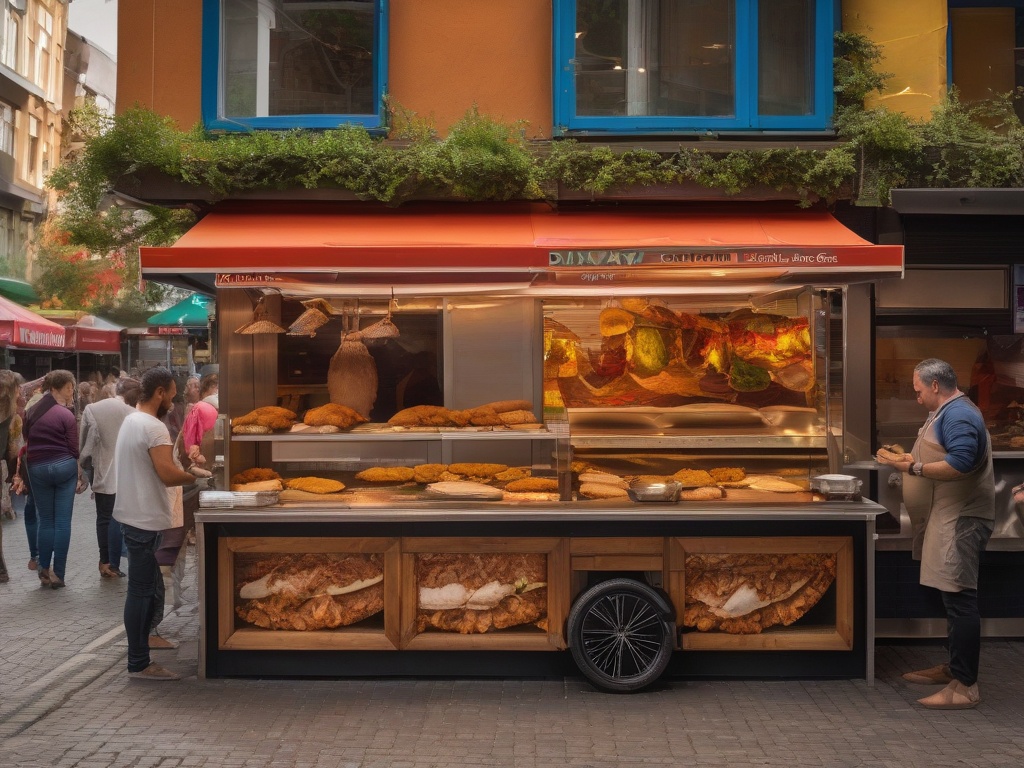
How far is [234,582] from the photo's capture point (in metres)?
6.66

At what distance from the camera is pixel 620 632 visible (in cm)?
644

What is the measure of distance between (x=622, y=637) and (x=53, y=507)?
6257 mm

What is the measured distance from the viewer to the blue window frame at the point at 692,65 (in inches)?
318

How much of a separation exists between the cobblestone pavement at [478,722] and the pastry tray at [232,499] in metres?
1.13

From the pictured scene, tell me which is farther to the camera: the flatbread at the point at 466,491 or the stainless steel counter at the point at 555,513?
the flatbread at the point at 466,491

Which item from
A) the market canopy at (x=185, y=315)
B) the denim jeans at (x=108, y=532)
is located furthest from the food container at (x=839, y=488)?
the market canopy at (x=185, y=315)

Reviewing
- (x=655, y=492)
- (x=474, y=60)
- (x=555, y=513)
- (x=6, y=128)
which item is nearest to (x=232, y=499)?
(x=555, y=513)

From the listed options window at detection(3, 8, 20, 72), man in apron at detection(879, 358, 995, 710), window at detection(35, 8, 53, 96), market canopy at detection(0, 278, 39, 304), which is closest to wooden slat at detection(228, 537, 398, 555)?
man in apron at detection(879, 358, 995, 710)

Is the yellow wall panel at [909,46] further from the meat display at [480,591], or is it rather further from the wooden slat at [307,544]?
the wooden slat at [307,544]

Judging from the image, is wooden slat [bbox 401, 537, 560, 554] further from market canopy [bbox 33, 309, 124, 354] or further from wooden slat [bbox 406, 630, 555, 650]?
market canopy [bbox 33, 309, 124, 354]

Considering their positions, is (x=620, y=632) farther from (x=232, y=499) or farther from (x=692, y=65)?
(x=692, y=65)

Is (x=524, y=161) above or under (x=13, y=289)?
under

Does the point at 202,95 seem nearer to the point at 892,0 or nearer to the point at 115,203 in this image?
the point at 115,203

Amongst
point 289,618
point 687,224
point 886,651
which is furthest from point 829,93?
point 289,618
